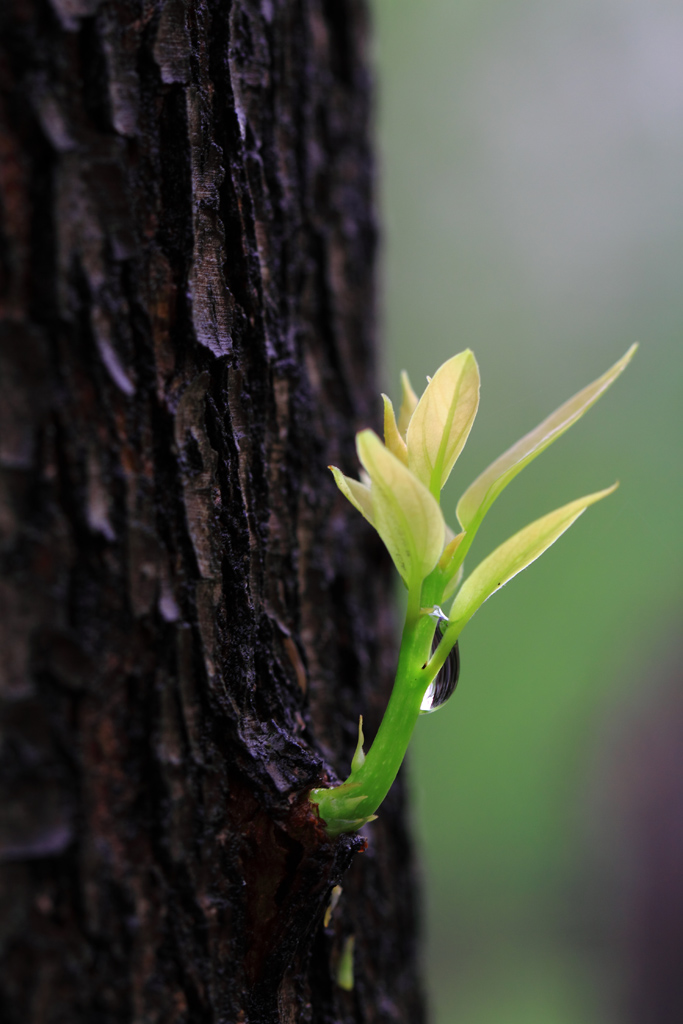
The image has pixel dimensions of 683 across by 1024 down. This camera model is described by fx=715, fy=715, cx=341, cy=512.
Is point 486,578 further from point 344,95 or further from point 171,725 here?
point 344,95

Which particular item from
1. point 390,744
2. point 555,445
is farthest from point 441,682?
point 555,445

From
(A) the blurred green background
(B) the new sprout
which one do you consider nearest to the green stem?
(B) the new sprout

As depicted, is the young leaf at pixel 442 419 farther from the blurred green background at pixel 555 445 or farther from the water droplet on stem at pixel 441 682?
the blurred green background at pixel 555 445

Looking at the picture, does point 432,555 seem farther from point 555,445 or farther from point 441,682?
point 555,445

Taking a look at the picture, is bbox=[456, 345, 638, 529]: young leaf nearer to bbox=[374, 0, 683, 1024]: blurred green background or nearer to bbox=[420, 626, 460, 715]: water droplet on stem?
bbox=[420, 626, 460, 715]: water droplet on stem

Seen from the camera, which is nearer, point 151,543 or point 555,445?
point 151,543
